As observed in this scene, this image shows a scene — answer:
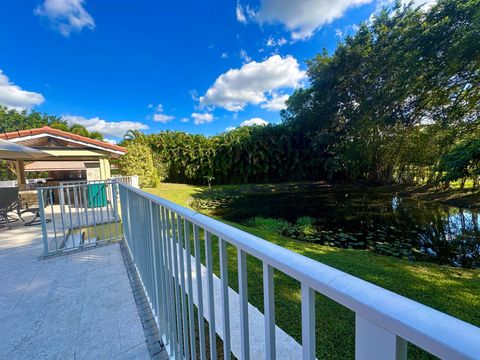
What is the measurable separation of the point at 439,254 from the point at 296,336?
14.7 ft

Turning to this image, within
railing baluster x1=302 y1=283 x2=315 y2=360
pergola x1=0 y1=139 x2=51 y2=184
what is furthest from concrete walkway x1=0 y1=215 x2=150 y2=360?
pergola x1=0 y1=139 x2=51 y2=184

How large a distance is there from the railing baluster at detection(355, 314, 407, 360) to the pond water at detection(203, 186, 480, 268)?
511 centimetres

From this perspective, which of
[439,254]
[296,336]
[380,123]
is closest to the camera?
[296,336]

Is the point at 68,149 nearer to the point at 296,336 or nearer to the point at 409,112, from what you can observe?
the point at 296,336

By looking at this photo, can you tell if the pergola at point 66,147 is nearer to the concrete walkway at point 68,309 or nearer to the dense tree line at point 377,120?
the concrete walkway at point 68,309

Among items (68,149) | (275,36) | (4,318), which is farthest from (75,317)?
(275,36)

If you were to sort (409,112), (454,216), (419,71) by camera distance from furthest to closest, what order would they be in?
1. (409,112)
2. (419,71)
3. (454,216)

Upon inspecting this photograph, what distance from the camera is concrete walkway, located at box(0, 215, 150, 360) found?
1708 millimetres

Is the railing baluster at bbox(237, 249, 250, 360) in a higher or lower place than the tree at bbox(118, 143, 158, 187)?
lower

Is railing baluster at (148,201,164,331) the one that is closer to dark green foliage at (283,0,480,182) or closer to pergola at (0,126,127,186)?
pergola at (0,126,127,186)

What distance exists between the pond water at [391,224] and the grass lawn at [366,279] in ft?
3.67

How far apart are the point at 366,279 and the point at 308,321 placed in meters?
3.04

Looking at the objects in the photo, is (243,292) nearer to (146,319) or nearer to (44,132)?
(146,319)

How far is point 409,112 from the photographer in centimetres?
1302
